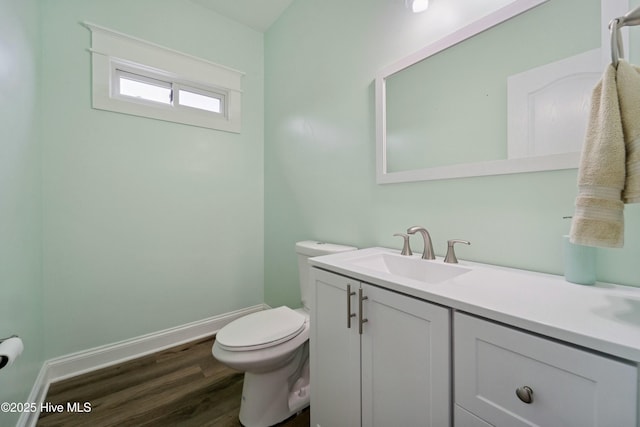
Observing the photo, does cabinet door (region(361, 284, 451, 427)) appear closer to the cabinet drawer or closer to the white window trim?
the cabinet drawer

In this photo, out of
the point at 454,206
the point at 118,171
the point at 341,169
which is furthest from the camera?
the point at 118,171

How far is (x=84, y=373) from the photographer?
5.45 ft

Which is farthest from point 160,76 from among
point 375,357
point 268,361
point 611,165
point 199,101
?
point 611,165

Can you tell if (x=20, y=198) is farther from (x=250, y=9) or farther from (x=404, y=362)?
(x=250, y=9)

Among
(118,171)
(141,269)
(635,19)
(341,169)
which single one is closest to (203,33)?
(118,171)

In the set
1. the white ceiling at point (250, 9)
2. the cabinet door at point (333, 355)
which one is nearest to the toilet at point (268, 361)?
the cabinet door at point (333, 355)

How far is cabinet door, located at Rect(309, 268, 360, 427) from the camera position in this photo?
915 millimetres

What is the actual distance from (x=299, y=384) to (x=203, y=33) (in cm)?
274

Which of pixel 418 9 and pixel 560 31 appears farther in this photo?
pixel 418 9

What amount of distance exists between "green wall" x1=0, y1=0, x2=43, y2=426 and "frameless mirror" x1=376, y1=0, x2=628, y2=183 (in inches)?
65.7

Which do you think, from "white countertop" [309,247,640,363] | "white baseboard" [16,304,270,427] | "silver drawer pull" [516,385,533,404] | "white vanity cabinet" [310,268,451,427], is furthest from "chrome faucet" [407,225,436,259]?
"white baseboard" [16,304,270,427]

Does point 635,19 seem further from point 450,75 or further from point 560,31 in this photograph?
point 450,75

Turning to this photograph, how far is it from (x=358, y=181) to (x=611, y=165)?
1.06 metres

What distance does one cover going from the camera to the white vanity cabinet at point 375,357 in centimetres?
67
